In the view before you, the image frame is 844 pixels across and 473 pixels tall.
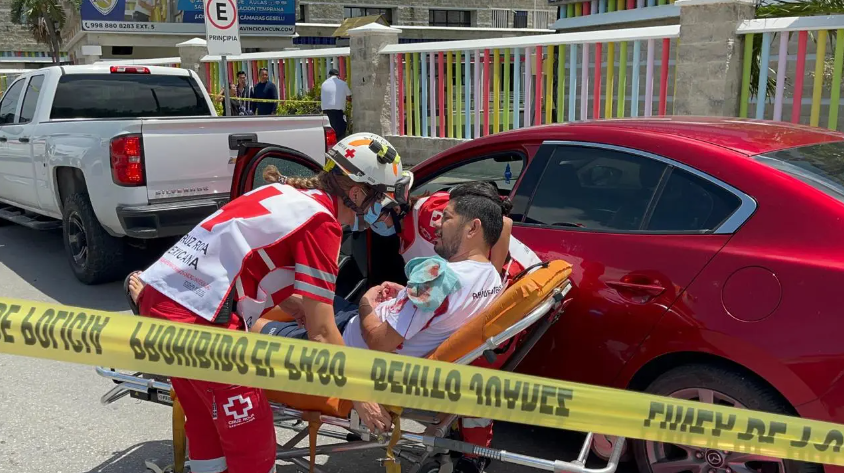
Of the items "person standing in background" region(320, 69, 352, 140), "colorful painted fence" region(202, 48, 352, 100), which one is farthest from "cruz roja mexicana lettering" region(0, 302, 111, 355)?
"colorful painted fence" region(202, 48, 352, 100)

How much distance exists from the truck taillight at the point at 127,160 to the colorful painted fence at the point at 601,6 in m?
9.94

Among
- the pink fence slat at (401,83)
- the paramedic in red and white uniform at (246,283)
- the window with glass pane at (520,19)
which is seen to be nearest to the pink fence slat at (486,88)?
the pink fence slat at (401,83)

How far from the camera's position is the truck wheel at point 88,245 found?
6.32m

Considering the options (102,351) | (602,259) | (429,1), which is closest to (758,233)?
(602,259)

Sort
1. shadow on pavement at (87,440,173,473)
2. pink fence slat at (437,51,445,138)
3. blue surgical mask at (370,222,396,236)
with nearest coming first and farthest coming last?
shadow on pavement at (87,440,173,473), blue surgical mask at (370,222,396,236), pink fence slat at (437,51,445,138)

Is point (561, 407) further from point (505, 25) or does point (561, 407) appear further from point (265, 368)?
point (505, 25)

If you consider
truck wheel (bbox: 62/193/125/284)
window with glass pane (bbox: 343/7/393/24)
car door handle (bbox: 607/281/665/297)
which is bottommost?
truck wheel (bbox: 62/193/125/284)

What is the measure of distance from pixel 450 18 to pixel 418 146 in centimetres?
2818

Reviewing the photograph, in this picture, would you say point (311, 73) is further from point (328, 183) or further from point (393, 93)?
point (328, 183)

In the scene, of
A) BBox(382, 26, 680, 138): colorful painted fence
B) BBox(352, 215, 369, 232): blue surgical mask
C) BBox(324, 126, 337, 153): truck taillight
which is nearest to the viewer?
BBox(352, 215, 369, 232): blue surgical mask

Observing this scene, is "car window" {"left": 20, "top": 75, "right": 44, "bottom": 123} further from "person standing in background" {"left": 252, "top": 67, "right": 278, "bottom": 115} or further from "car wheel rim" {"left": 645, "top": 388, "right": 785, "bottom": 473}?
"car wheel rim" {"left": 645, "top": 388, "right": 785, "bottom": 473}

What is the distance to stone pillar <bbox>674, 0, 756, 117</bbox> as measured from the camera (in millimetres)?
7661

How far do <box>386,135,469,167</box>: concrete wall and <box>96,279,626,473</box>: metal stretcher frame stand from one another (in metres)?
8.02

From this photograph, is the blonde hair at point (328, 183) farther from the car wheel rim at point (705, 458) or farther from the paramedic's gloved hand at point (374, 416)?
Result: the car wheel rim at point (705, 458)
